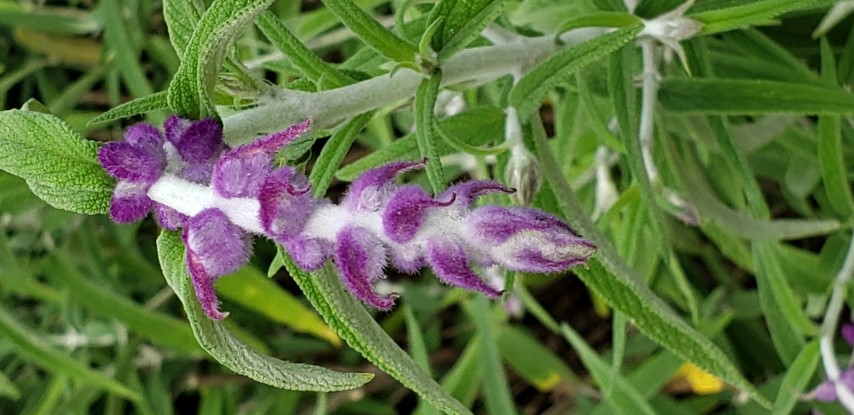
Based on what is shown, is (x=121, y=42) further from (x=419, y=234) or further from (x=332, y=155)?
(x=419, y=234)

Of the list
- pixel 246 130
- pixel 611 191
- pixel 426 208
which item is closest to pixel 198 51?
pixel 246 130

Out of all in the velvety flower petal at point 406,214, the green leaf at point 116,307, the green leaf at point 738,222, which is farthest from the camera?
the green leaf at point 116,307

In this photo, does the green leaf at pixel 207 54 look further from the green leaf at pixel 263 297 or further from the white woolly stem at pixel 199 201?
the green leaf at pixel 263 297

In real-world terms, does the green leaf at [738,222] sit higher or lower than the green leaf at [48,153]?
lower

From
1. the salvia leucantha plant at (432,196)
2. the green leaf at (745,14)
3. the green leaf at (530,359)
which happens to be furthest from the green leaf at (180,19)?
the green leaf at (530,359)

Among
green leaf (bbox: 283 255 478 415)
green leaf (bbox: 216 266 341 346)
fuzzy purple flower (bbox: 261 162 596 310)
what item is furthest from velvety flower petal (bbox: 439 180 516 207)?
green leaf (bbox: 216 266 341 346)

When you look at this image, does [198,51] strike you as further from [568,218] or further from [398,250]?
[568,218]
